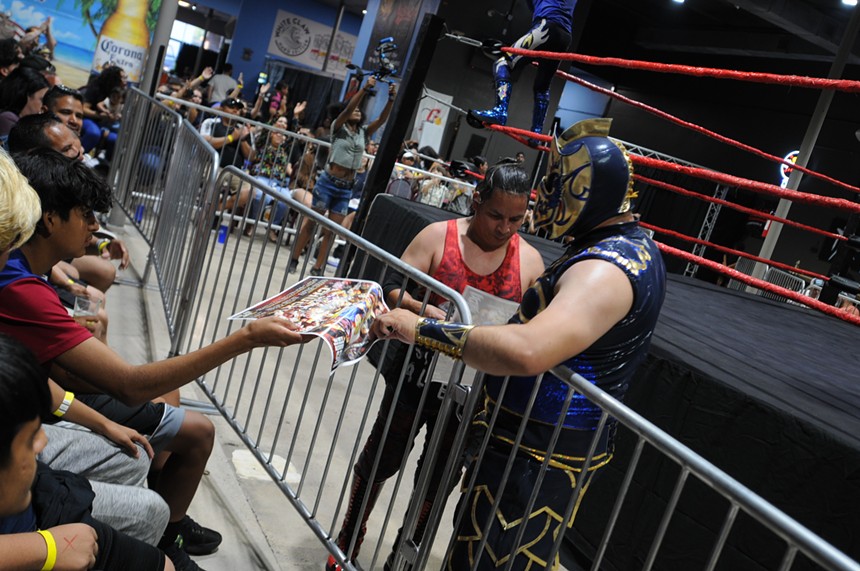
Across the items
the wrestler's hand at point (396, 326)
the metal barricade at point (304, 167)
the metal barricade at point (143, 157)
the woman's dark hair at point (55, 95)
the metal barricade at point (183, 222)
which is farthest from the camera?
the metal barricade at point (304, 167)

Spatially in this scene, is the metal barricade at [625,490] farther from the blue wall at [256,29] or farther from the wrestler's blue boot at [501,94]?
the blue wall at [256,29]

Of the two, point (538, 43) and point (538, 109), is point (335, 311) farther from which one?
point (538, 109)

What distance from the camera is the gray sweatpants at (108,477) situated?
1727 millimetres

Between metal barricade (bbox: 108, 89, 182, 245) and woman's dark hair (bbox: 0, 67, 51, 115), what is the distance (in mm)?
850

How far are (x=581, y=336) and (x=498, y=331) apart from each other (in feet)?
0.53

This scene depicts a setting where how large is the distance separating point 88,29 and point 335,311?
6.24 meters

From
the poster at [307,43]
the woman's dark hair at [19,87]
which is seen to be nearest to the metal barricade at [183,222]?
the woman's dark hair at [19,87]

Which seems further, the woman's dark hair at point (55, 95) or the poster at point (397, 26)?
the poster at point (397, 26)

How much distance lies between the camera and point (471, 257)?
2393 mm

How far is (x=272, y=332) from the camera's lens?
1.66 metres

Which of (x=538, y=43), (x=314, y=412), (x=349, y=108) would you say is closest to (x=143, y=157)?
(x=349, y=108)

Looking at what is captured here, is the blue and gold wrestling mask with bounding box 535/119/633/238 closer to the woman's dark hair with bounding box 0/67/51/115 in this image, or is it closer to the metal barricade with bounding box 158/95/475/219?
the woman's dark hair with bounding box 0/67/51/115

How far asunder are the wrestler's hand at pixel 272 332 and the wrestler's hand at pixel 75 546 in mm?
517

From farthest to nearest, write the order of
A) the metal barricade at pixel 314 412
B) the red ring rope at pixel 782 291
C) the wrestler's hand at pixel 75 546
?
the red ring rope at pixel 782 291 < the metal barricade at pixel 314 412 < the wrestler's hand at pixel 75 546
